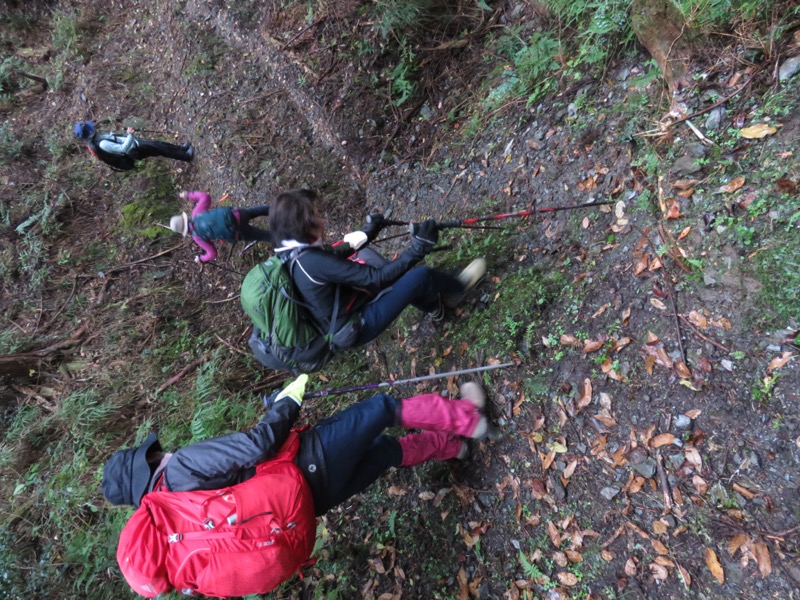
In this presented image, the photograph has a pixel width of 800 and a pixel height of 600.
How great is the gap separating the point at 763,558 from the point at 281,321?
356cm

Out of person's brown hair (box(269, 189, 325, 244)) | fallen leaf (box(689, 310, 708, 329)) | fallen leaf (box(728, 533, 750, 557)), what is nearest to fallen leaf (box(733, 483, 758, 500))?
fallen leaf (box(728, 533, 750, 557))

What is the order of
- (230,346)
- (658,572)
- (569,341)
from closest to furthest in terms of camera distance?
1. (658,572)
2. (569,341)
3. (230,346)

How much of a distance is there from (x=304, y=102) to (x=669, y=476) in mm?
7122

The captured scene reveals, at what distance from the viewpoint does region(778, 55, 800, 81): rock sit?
128 inches

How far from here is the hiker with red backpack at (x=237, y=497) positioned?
2787 millimetres

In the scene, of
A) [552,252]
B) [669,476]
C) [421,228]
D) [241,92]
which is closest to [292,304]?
[421,228]

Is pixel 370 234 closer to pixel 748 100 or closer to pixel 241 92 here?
pixel 748 100

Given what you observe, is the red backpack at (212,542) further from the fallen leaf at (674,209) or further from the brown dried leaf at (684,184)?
the brown dried leaf at (684,184)

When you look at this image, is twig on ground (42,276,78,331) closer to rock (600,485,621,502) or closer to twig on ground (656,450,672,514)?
rock (600,485,621,502)

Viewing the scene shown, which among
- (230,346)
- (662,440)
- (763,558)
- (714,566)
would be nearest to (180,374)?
(230,346)

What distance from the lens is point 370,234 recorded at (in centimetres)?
433

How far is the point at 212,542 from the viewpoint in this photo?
281 centimetres

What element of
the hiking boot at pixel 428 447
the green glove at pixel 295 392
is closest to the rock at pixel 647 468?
the hiking boot at pixel 428 447

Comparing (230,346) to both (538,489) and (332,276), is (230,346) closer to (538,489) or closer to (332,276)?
(332,276)
